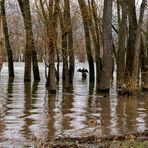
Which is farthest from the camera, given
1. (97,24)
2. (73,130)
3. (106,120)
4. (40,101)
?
(97,24)

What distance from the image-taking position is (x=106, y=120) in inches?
566

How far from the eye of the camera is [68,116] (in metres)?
15.2

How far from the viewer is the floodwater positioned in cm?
1204

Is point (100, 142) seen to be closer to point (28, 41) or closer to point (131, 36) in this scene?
point (131, 36)

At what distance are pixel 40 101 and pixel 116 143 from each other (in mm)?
10933

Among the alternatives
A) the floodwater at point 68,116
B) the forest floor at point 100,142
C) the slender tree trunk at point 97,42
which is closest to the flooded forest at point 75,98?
the floodwater at point 68,116

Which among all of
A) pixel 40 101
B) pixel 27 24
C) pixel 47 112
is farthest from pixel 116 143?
pixel 27 24

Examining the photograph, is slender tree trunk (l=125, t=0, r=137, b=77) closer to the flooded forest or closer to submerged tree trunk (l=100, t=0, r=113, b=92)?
the flooded forest

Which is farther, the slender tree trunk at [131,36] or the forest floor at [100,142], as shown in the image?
the slender tree trunk at [131,36]

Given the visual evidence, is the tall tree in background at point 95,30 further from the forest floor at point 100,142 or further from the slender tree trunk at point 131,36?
the forest floor at point 100,142

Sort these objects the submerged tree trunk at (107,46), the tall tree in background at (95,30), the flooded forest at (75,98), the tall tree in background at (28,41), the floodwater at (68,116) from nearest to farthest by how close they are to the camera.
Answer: the floodwater at (68,116) < the flooded forest at (75,98) < the submerged tree trunk at (107,46) < the tall tree in background at (28,41) < the tall tree in background at (95,30)

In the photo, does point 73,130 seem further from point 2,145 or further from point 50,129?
point 2,145

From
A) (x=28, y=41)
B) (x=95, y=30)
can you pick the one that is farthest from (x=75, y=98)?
(x=95, y=30)

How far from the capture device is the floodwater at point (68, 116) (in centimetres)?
1204
